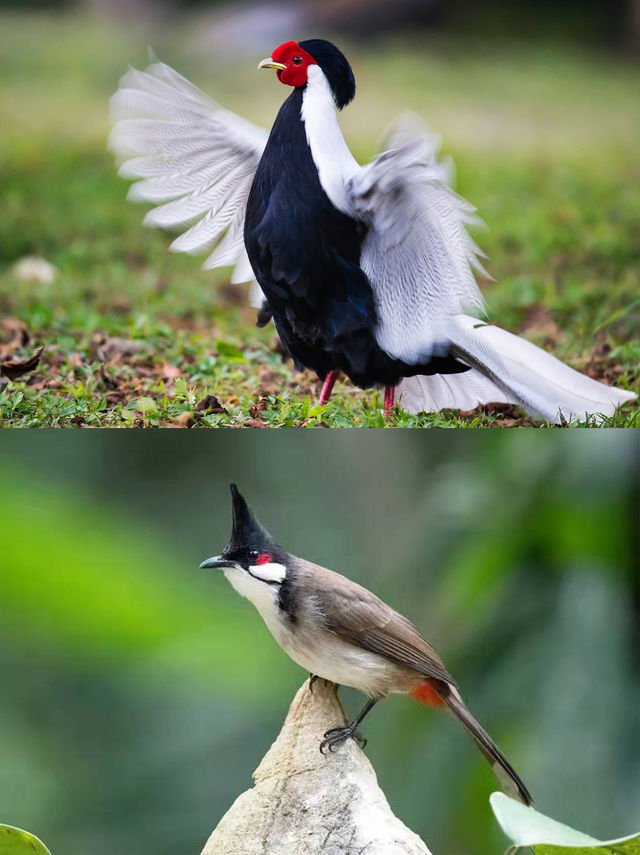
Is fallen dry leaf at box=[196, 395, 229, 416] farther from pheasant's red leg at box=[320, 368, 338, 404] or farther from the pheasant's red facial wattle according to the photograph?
the pheasant's red facial wattle

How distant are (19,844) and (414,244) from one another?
3.81ft

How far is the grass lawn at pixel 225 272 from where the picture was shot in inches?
93.0

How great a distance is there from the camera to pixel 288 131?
6.89 feet

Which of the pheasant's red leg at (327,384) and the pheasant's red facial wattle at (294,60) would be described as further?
the pheasant's red leg at (327,384)

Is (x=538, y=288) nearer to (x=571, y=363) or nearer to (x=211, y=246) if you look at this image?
(x=571, y=363)

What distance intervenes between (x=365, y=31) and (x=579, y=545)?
1.50 metres

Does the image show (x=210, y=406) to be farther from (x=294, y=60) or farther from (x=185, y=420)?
(x=294, y=60)

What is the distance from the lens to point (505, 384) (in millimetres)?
2154

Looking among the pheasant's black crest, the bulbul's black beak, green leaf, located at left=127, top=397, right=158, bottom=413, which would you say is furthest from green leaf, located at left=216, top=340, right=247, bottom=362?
the bulbul's black beak

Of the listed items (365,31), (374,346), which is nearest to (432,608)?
(374,346)

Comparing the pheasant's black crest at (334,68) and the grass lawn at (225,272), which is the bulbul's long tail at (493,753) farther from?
the pheasant's black crest at (334,68)

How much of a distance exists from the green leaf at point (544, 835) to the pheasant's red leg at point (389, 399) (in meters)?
1.00

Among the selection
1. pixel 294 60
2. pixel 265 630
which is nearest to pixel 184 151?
pixel 294 60

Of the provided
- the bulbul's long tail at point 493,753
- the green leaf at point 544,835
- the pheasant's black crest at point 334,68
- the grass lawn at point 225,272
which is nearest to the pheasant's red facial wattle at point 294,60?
the pheasant's black crest at point 334,68
